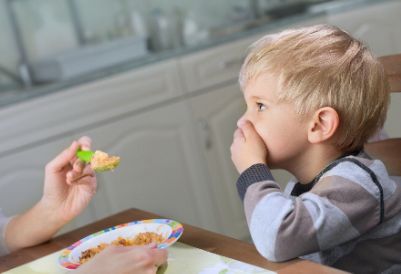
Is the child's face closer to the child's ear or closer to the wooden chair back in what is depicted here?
the child's ear

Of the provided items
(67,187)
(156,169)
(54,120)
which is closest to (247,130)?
(67,187)

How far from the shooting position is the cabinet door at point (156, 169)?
2607 millimetres

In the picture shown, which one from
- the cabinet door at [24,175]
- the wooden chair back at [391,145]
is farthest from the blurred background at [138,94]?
the wooden chair back at [391,145]

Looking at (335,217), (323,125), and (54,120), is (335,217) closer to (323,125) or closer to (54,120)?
(323,125)

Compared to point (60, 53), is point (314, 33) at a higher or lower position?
higher

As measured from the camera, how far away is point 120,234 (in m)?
1.19

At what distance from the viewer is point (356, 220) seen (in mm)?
1014

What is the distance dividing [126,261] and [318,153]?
0.40 meters

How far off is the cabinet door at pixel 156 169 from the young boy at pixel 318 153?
1.48m

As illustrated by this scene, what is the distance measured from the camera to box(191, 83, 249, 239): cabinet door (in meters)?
2.85

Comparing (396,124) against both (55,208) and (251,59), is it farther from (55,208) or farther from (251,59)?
(55,208)

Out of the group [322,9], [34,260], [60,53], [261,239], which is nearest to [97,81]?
[60,53]

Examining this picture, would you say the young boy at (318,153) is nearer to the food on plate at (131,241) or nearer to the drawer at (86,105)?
the food on plate at (131,241)

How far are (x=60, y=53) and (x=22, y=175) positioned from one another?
3.27ft
